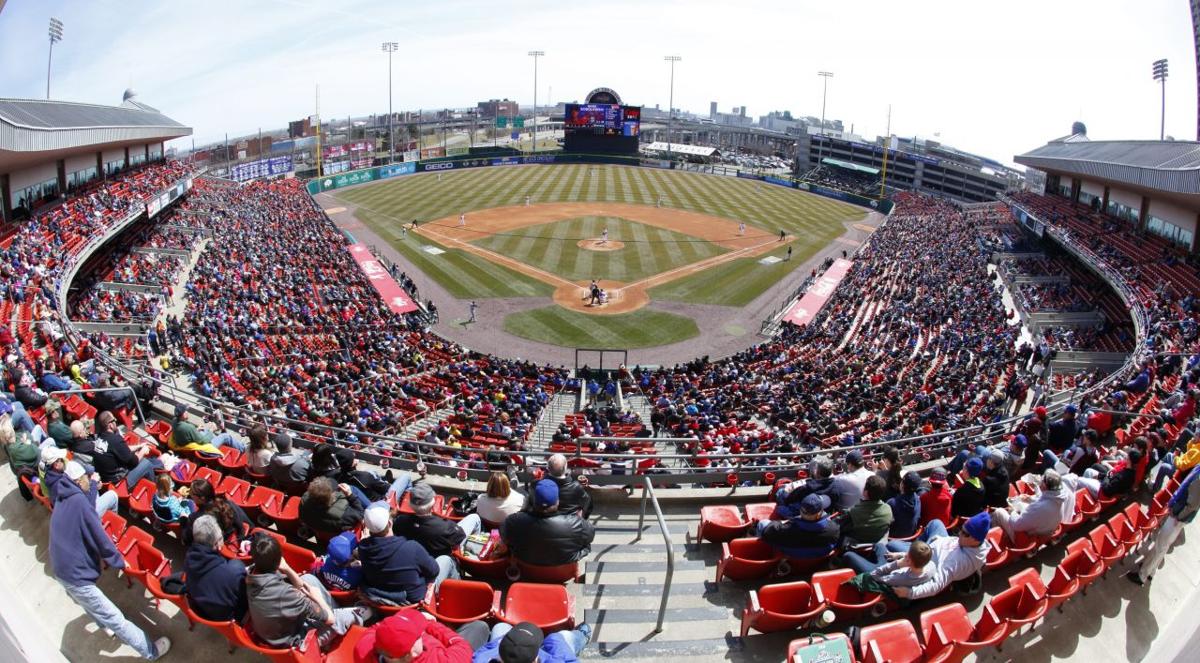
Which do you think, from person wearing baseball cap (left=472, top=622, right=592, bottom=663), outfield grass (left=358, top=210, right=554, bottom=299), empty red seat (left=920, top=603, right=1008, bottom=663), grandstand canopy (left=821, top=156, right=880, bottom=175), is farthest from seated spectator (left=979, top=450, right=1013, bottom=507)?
grandstand canopy (left=821, top=156, right=880, bottom=175)

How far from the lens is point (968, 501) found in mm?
7301

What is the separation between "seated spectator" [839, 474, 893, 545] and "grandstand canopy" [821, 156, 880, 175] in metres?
95.8

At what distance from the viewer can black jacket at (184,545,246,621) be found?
510 cm

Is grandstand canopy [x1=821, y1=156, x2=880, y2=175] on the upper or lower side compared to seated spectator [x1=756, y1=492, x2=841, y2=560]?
upper

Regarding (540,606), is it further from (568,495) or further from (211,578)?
(211,578)

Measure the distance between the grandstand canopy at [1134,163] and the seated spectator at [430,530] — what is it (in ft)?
102

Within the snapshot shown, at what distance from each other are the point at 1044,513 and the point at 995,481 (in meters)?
0.67

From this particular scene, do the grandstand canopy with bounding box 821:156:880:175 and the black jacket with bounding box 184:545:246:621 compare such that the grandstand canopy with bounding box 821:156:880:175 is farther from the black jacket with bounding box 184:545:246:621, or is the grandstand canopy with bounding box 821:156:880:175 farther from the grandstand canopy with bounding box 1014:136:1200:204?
the black jacket with bounding box 184:545:246:621

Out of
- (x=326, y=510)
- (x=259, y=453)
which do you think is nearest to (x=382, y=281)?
(x=259, y=453)

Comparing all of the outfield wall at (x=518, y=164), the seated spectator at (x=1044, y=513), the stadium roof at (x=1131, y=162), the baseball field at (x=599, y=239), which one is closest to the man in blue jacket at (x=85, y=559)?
the seated spectator at (x=1044, y=513)

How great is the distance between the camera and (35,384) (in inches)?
446

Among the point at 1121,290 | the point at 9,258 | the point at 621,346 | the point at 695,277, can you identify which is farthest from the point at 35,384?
the point at 1121,290

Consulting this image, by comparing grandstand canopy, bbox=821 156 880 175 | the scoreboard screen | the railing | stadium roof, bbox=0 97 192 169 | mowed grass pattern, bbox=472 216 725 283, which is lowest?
the railing

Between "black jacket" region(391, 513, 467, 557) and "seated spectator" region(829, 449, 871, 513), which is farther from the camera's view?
"seated spectator" region(829, 449, 871, 513)
